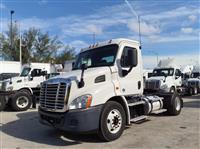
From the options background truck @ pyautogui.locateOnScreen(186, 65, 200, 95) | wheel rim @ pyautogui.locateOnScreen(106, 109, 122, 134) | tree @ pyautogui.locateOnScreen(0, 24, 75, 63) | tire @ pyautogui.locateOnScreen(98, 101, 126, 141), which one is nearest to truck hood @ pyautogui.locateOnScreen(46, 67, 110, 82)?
tire @ pyautogui.locateOnScreen(98, 101, 126, 141)

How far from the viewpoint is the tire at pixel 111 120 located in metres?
6.30

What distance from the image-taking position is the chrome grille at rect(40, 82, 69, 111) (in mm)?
6279

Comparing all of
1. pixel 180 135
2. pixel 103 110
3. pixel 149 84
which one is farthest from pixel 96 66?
pixel 149 84

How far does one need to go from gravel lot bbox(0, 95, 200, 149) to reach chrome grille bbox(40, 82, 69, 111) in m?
0.92

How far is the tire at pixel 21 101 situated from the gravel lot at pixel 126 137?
3.67 meters

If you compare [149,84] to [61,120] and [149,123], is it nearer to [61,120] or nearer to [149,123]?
[149,123]

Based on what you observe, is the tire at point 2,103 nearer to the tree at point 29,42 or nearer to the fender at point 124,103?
the fender at point 124,103

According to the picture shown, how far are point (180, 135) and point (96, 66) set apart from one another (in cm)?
294

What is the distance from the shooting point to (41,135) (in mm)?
7402

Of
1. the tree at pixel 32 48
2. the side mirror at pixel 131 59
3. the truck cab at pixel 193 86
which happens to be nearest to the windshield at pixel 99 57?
the side mirror at pixel 131 59

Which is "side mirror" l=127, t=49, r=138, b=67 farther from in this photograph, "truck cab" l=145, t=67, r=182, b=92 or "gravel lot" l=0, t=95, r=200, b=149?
"truck cab" l=145, t=67, r=182, b=92

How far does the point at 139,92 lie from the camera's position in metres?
7.94

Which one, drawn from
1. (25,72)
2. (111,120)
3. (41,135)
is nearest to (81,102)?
(111,120)

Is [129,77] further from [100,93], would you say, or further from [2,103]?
[2,103]
